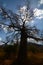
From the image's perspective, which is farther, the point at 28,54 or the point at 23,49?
the point at 28,54

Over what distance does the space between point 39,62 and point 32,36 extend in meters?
2.52

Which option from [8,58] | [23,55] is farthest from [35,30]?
[8,58]

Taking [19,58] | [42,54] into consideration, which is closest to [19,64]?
[19,58]

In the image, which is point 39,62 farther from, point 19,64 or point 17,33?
point 17,33

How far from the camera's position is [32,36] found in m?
19.4

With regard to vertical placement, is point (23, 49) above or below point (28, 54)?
above

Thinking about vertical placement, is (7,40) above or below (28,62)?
above

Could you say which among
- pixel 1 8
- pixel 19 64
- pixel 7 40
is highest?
pixel 1 8

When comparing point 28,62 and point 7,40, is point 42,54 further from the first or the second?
point 7,40

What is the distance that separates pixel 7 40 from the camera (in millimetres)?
19156

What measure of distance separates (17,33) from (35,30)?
1.63m

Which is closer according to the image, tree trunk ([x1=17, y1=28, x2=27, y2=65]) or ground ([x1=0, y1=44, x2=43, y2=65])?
tree trunk ([x1=17, y1=28, x2=27, y2=65])

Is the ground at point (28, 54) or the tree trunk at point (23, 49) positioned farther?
the ground at point (28, 54)

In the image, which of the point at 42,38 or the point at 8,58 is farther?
the point at 8,58
